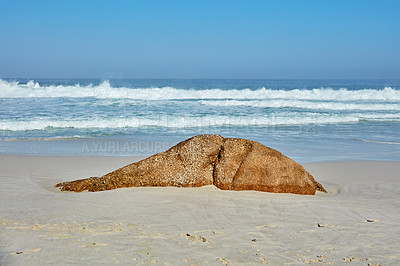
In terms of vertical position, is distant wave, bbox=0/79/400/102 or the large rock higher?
distant wave, bbox=0/79/400/102

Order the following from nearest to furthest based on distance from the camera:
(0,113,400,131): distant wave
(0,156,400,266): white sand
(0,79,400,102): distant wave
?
(0,156,400,266): white sand → (0,113,400,131): distant wave → (0,79,400,102): distant wave

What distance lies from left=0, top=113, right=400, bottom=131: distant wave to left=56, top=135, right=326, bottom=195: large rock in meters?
11.1

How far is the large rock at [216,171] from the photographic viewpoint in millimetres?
5922

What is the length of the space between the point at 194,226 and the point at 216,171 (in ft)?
5.91

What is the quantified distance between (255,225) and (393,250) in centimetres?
137

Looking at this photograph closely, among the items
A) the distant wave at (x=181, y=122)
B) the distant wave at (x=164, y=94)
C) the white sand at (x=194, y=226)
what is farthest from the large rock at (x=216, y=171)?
the distant wave at (x=164, y=94)

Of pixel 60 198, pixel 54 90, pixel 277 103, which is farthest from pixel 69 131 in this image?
pixel 54 90

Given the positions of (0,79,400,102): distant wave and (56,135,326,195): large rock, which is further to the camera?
(0,79,400,102): distant wave

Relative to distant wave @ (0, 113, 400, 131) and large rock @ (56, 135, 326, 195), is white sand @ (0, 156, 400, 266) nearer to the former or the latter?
large rock @ (56, 135, 326, 195)

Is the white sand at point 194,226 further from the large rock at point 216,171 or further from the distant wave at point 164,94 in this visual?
the distant wave at point 164,94

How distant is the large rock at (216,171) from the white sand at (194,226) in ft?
0.72

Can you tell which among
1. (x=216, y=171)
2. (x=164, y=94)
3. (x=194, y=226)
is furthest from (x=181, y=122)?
(x=164, y=94)

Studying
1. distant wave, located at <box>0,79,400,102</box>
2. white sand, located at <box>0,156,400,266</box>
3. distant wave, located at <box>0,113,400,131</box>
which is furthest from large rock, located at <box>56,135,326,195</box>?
distant wave, located at <box>0,79,400,102</box>

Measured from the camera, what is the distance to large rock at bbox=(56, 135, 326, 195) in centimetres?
592
